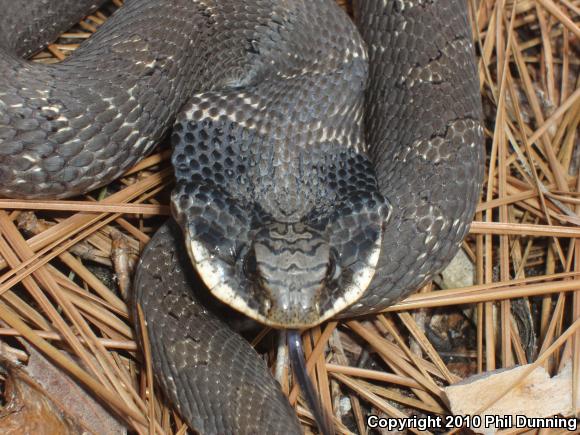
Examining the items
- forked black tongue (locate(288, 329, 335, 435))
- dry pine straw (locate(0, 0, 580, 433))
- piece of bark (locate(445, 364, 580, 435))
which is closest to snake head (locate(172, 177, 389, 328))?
forked black tongue (locate(288, 329, 335, 435))

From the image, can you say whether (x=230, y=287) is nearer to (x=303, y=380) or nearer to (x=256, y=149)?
(x=303, y=380)

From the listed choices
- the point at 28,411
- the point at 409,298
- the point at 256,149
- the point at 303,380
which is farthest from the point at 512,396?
the point at 28,411

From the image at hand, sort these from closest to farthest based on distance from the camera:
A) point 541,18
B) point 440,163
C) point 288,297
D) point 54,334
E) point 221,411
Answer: point 288,297
point 221,411
point 54,334
point 440,163
point 541,18

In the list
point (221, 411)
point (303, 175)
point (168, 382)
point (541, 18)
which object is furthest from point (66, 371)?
point (541, 18)

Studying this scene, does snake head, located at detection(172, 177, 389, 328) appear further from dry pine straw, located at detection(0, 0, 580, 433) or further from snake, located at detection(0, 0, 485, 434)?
dry pine straw, located at detection(0, 0, 580, 433)

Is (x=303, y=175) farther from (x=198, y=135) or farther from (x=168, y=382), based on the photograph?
(x=168, y=382)
